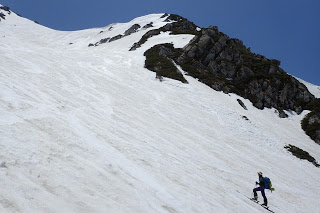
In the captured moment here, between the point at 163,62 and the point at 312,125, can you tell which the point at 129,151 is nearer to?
the point at 163,62

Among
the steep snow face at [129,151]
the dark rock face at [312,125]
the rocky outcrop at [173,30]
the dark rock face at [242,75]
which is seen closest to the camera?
the steep snow face at [129,151]

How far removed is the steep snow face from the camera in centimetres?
767

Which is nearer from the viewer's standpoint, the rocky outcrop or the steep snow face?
the steep snow face

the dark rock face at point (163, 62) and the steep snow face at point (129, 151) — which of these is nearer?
the steep snow face at point (129, 151)

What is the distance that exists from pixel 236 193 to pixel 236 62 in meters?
47.7

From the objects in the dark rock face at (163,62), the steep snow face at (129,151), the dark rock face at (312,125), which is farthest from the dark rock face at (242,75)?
the steep snow face at (129,151)

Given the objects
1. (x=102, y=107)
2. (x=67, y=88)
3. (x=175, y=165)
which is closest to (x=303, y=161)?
(x=175, y=165)

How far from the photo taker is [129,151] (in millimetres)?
12203

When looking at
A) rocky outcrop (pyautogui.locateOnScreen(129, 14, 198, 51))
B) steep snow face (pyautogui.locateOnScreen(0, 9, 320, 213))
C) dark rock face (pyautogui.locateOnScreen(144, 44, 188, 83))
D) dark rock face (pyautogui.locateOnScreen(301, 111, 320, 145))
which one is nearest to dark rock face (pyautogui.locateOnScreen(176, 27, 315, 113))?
dark rock face (pyautogui.locateOnScreen(144, 44, 188, 83))

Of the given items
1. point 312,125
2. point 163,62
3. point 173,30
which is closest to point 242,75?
point 312,125

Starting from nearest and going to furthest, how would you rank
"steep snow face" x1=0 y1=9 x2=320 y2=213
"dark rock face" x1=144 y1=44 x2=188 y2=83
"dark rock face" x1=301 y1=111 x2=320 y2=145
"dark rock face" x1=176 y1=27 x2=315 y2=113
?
"steep snow face" x1=0 y1=9 x2=320 y2=213, "dark rock face" x1=301 y1=111 x2=320 y2=145, "dark rock face" x1=144 y1=44 x2=188 y2=83, "dark rock face" x1=176 y1=27 x2=315 y2=113

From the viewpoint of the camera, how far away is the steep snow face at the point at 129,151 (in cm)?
767

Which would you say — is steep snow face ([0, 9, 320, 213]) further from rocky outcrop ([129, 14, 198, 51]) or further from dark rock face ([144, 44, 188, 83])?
rocky outcrop ([129, 14, 198, 51])

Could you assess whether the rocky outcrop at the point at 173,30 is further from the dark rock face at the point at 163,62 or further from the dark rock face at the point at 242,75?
the dark rock face at the point at 242,75
